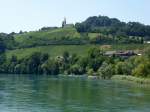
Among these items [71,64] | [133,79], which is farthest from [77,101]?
[71,64]

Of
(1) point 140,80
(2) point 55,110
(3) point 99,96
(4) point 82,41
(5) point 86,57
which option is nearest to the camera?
(2) point 55,110

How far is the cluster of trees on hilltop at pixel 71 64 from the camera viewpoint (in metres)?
132

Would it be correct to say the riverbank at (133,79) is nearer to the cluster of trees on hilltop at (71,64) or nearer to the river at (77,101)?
the cluster of trees on hilltop at (71,64)

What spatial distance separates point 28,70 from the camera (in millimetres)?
166000

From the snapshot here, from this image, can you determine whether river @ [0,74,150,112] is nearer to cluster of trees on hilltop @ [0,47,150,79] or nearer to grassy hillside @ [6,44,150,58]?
cluster of trees on hilltop @ [0,47,150,79]

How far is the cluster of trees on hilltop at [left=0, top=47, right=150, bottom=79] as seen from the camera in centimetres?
13175

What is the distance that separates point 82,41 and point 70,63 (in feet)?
113

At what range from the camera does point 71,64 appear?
163 metres

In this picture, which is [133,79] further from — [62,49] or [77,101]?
[62,49]

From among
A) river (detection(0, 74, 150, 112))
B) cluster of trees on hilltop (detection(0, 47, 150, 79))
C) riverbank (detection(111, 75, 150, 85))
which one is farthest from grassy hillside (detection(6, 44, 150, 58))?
river (detection(0, 74, 150, 112))

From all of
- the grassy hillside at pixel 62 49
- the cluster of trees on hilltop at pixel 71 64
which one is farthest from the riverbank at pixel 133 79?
the grassy hillside at pixel 62 49

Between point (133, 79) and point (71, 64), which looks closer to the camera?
point (133, 79)

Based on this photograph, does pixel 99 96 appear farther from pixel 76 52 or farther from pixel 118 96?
pixel 76 52

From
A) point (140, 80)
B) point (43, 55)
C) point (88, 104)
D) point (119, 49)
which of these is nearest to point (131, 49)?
point (119, 49)
